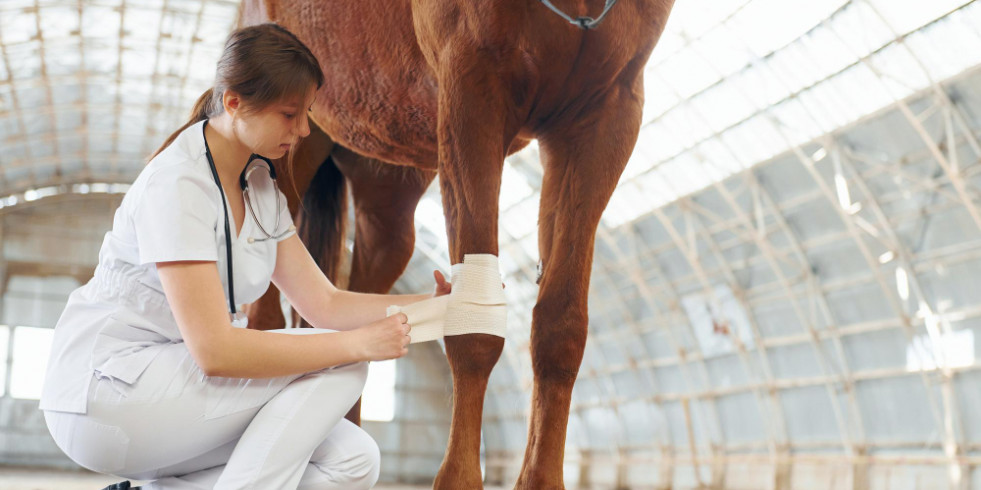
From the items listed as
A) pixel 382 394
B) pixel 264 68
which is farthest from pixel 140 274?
pixel 382 394

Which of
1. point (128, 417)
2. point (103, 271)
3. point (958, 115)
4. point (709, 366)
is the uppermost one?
point (958, 115)

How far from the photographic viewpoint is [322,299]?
10.0 ft

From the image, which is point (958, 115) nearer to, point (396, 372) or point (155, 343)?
point (155, 343)

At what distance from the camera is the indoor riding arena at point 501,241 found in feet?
8.13

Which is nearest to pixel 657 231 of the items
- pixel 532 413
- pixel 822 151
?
pixel 822 151

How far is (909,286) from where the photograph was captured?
64.2ft

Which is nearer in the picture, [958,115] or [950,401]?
[958,115]

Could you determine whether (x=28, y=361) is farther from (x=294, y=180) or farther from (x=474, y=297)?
(x=474, y=297)

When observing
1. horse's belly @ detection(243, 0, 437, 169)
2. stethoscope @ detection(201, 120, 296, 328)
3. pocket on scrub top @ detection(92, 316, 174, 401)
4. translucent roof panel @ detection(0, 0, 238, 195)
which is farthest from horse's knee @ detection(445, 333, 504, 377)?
translucent roof panel @ detection(0, 0, 238, 195)

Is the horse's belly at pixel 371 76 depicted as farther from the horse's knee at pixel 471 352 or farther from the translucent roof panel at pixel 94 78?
the translucent roof panel at pixel 94 78

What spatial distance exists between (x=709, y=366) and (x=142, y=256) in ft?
83.1

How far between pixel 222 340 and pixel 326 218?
3594 millimetres

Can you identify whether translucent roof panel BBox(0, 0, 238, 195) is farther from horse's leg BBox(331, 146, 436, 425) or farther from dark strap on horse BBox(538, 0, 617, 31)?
dark strap on horse BBox(538, 0, 617, 31)

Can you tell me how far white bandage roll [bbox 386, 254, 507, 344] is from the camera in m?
3.03
